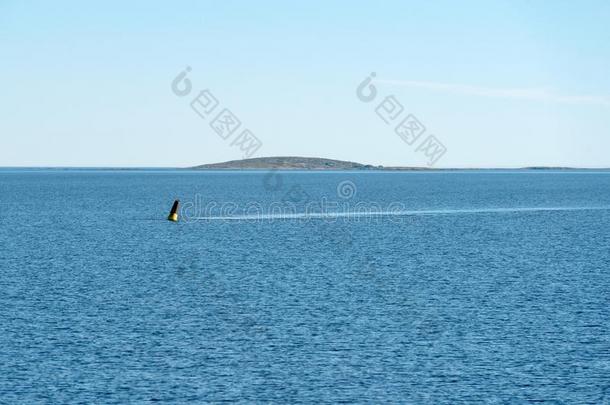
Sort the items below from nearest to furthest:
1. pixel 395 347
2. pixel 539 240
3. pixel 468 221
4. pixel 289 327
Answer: pixel 395 347 < pixel 289 327 < pixel 539 240 < pixel 468 221

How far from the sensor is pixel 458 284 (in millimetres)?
43156

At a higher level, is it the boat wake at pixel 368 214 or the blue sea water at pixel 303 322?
the boat wake at pixel 368 214

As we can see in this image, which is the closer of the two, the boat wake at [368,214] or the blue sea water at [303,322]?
the blue sea water at [303,322]

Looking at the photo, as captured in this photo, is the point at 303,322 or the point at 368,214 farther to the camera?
the point at 368,214

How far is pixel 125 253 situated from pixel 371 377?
3754cm

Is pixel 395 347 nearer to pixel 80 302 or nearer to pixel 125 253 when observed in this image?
pixel 80 302

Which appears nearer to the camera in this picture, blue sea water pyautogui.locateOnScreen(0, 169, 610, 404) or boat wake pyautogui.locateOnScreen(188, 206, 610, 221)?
blue sea water pyautogui.locateOnScreen(0, 169, 610, 404)

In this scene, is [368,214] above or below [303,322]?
above

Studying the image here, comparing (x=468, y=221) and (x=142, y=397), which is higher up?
(x=468, y=221)

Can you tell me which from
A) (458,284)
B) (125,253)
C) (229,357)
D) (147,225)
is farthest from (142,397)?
(147,225)

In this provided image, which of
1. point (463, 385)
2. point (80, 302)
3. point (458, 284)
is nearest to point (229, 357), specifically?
point (463, 385)

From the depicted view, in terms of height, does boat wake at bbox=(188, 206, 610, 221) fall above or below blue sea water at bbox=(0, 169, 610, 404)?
above

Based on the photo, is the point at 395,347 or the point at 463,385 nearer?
the point at 463,385

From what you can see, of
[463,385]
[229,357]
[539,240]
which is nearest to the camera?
[463,385]
